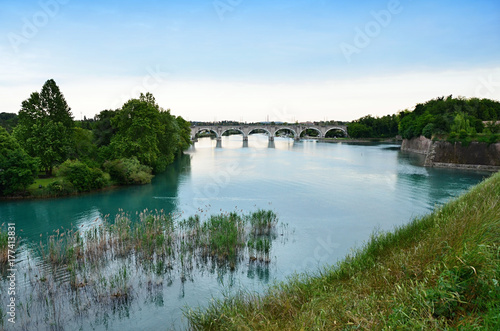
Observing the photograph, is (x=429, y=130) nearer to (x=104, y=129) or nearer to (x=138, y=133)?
(x=138, y=133)

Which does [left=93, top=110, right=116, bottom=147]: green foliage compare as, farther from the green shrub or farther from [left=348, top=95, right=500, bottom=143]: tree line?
the green shrub

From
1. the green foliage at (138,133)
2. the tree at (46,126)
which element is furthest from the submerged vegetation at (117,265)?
the green foliage at (138,133)

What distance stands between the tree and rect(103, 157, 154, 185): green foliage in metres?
4.58

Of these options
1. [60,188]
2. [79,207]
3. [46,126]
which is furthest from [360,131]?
[79,207]

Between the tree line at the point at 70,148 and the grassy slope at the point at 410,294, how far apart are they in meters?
25.1

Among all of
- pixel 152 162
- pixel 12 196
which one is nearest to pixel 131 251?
pixel 12 196

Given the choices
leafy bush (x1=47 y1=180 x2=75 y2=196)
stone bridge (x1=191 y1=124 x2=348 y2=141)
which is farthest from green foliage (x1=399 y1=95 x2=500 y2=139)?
leafy bush (x1=47 y1=180 x2=75 y2=196)

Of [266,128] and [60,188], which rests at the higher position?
[266,128]

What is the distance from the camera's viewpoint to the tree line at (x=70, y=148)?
27922 millimetres

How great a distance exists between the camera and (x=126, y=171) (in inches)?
1372

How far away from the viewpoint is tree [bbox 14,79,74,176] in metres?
32.5

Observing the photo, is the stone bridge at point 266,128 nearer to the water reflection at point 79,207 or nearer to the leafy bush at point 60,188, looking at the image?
the water reflection at point 79,207

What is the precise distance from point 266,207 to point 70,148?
70.8 ft

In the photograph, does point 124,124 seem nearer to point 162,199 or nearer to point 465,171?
point 162,199
